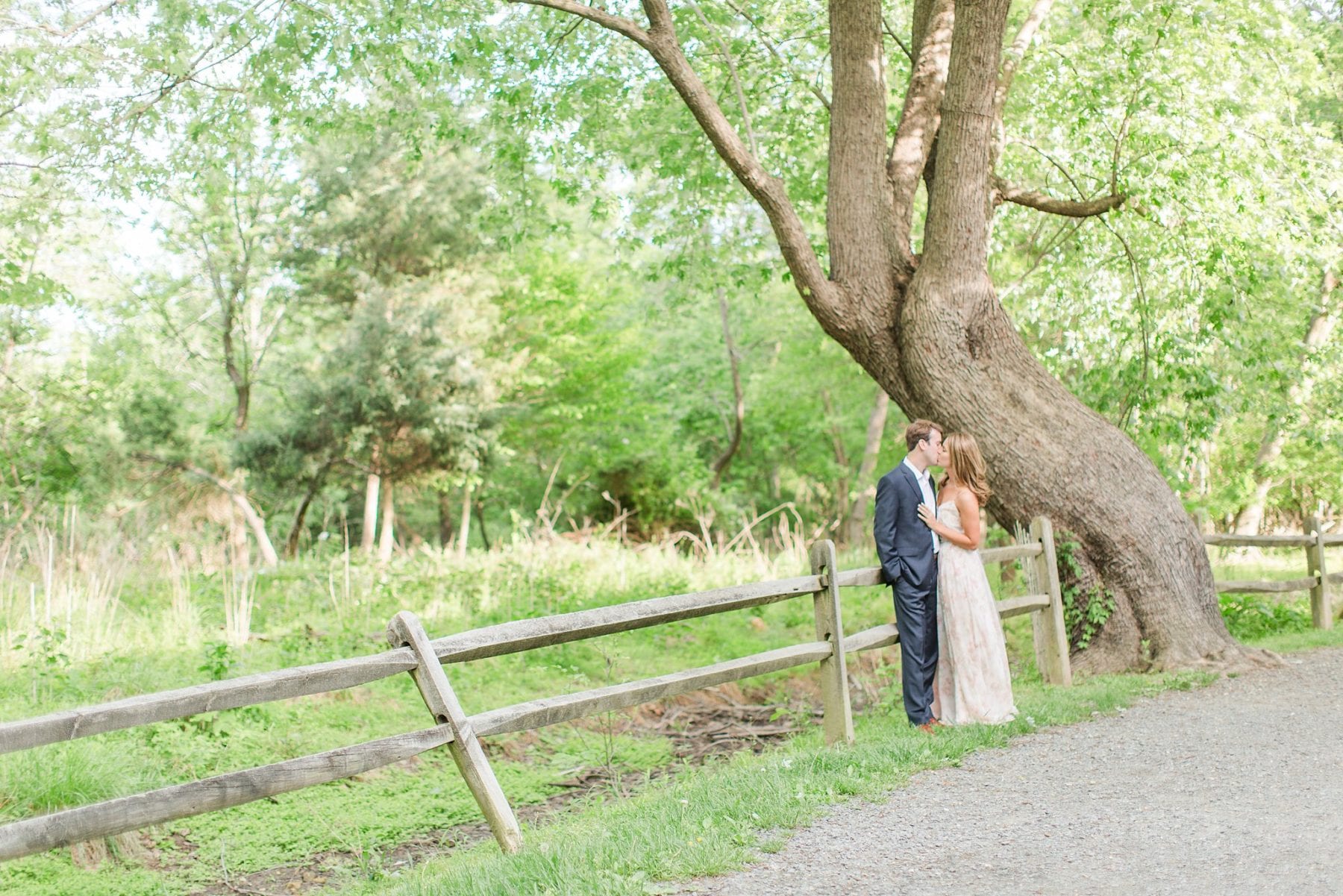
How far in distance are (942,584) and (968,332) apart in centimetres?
267

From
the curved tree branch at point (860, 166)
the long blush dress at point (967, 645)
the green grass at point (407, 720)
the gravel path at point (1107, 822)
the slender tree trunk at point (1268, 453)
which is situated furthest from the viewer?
the slender tree trunk at point (1268, 453)

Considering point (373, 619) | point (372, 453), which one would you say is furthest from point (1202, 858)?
point (372, 453)

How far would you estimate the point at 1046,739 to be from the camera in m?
6.46

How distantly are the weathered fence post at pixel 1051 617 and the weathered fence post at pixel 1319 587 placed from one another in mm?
4723

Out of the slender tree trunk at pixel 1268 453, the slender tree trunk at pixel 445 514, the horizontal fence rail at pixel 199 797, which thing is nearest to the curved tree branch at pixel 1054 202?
the slender tree trunk at pixel 1268 453

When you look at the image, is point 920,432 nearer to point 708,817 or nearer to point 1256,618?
point 708,817

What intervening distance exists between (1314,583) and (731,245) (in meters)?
7.40

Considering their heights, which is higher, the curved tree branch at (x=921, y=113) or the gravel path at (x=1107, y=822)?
the curved tree branch at (x=921, y=113)

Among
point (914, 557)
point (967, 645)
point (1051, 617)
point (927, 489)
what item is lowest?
point (1051, 617)

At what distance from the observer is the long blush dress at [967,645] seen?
677cm

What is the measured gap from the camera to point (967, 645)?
6.76 metres

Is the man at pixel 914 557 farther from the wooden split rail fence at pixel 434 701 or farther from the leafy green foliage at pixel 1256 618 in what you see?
the leafy green foliage at pixel 1256 618

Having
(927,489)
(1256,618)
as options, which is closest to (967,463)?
(927,489)

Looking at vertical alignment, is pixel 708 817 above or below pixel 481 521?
below
